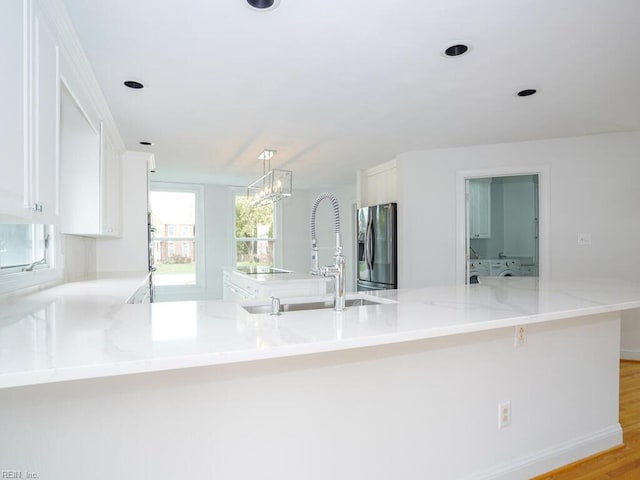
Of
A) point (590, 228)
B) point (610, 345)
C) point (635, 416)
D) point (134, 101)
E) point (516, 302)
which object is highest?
point (134, 101)

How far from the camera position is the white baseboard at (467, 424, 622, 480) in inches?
69.6

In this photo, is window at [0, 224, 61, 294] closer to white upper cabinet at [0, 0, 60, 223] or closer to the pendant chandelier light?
white upper cabinet at [0, 0, 60, 223]

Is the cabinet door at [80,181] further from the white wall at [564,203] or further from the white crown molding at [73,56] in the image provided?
the white wall at [564,203]

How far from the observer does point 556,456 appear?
1918mm

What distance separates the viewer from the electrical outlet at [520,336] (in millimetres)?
1821

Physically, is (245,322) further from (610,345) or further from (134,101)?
(134,101)

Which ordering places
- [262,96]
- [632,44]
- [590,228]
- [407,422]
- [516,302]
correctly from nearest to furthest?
[407,422] → [516,302] → [632,44] → [262,96] → [590,228]

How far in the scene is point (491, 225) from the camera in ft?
20.3

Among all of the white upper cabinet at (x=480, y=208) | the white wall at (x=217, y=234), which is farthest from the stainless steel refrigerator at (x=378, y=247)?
the white wall at (x=217, y=234)

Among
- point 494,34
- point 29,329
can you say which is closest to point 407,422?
point 29,329

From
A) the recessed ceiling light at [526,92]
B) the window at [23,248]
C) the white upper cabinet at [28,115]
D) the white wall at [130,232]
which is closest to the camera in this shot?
the white upper cabinet at [28,115]

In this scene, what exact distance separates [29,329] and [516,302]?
6.04 feet

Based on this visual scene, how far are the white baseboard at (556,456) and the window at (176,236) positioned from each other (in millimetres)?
5600

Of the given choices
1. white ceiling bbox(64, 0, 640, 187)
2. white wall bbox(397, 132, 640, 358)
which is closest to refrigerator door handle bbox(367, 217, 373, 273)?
white wall bbox(397, 132, 640, 358)
